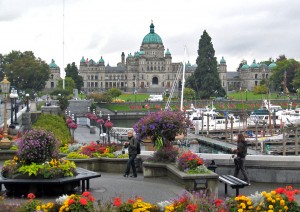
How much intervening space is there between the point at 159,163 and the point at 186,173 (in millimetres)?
2188

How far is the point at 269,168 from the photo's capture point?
50.5 ft

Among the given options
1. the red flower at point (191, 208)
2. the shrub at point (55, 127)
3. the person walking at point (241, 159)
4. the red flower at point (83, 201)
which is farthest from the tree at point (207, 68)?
the red flower at point (191, 208)

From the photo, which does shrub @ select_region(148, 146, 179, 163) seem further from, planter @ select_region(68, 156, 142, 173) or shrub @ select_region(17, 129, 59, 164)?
shrub @ select_region(17, 129, 59, 164)

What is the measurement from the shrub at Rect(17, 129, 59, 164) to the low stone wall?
504 centimetres

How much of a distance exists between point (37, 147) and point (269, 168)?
6391 mm

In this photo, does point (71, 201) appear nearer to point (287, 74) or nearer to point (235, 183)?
point (235, 183)

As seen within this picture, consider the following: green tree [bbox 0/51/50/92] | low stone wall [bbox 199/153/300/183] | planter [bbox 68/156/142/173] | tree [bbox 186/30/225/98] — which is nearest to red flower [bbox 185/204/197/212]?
low stone wall [bbox 199/153/300/183]

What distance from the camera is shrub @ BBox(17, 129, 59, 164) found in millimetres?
13141

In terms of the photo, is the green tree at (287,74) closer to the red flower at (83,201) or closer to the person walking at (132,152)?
the person walking at (132,152)

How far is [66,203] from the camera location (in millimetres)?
9281

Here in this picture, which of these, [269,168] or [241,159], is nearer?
[241,159]

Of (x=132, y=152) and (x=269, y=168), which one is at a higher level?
(x=132, y=152)

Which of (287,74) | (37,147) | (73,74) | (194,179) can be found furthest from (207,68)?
(37,147)

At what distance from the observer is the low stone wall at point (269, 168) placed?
49.9 feet
